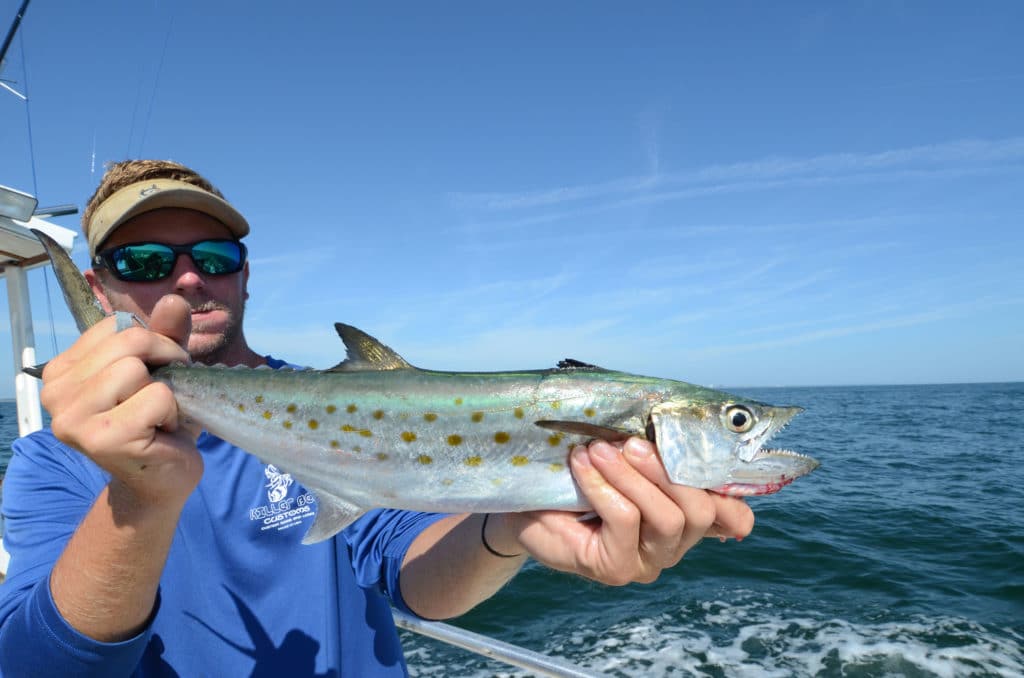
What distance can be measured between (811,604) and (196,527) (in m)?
10.0

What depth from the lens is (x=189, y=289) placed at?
3379mm

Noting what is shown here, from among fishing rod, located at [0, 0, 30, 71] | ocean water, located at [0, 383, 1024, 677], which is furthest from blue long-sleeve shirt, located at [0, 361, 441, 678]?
fishing rod, located at [0, 0, 30, 71]

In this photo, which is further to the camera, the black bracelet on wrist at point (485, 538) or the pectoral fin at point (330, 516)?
the black bracelet on wrist at point (485, 538)

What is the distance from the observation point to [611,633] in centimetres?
883

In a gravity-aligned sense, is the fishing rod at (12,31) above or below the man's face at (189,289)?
above

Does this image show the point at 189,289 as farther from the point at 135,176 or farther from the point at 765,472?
the point at 765,472

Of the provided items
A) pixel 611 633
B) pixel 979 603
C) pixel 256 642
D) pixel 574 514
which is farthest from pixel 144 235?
pixel 979 603

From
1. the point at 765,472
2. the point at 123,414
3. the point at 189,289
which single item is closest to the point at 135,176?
the point at 189,289

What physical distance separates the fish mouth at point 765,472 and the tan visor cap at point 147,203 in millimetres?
3308

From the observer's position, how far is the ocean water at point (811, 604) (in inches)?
308

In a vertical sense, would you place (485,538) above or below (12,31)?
below

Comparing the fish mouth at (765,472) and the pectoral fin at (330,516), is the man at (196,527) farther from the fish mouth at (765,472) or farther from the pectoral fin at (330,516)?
the pectoral fin at (330,516)

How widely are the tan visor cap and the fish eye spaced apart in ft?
10.5

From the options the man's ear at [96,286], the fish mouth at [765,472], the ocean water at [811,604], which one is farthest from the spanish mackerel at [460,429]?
the ocean water at [811,604]
